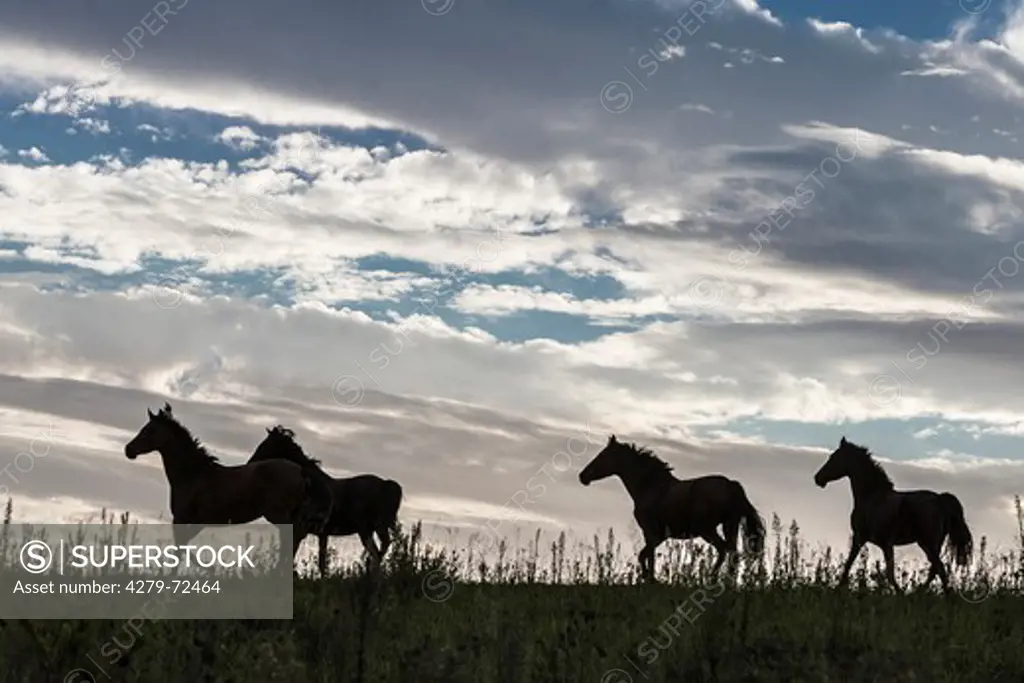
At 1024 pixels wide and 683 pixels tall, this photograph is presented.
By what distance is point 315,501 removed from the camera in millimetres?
18078

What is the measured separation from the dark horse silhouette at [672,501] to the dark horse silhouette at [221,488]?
17.6ft

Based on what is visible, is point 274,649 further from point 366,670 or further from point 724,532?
point 724,532

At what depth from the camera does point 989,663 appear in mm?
9961

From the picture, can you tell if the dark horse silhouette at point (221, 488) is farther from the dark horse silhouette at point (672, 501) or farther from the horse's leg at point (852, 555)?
the horse's leg at point (852, 555)

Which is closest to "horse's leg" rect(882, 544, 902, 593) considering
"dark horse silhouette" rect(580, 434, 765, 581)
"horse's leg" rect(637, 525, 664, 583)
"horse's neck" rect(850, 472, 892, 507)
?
"horse's neck" rect(850, 472, 892, 507)

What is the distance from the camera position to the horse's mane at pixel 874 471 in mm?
19859

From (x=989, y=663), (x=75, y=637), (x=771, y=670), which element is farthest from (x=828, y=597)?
(x=75, y=637)

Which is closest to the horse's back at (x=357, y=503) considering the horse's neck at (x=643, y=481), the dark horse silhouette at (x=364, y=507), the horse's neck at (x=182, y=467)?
the dark horse silhouette at (x=364, y=507)

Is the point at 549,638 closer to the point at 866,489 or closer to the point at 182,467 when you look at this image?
the point at 182,467

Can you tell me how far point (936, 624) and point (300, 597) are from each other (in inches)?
231

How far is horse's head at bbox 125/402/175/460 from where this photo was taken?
18078mm

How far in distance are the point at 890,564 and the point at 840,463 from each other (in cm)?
265

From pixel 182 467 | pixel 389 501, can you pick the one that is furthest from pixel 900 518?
pixel 182 467

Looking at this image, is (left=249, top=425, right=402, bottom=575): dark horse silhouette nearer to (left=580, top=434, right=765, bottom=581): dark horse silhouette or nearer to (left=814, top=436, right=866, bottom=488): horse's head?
(left=580, top=434, right=765, bottom=581): dark horse silhouette
